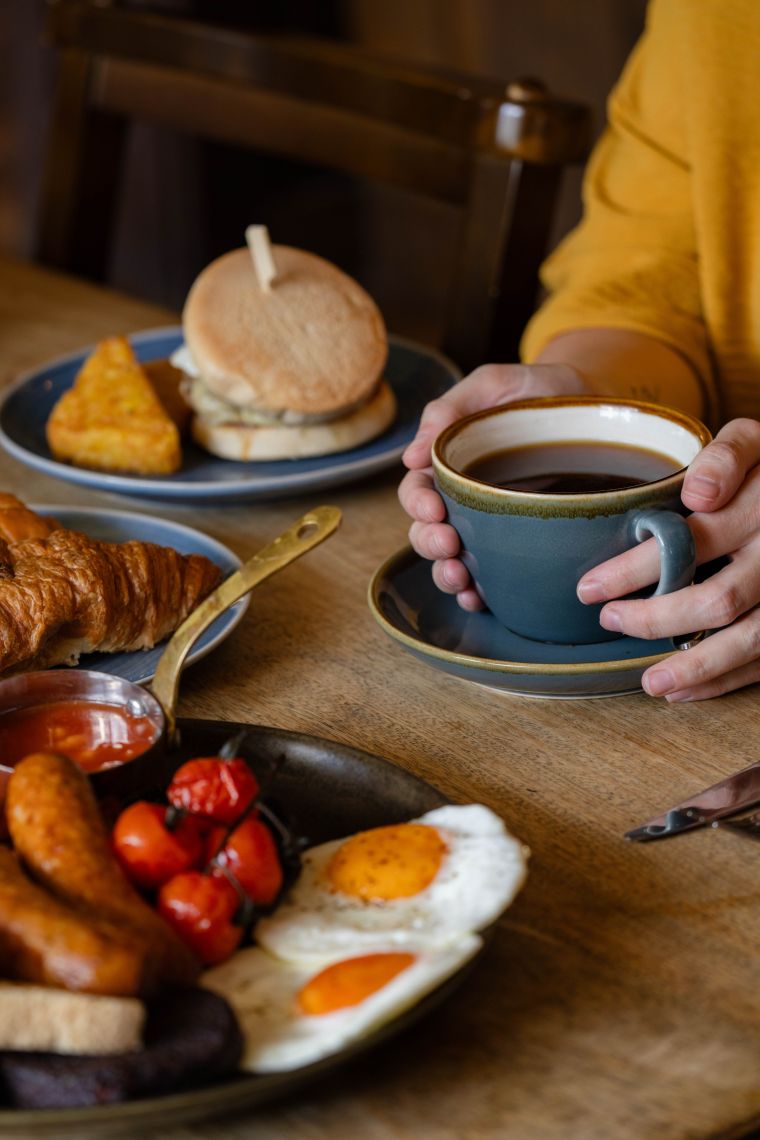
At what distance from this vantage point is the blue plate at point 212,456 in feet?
4.42

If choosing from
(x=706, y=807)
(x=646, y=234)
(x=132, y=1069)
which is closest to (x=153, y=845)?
(x=132, y=1069)

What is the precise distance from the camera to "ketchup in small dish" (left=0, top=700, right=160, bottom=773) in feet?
2.71

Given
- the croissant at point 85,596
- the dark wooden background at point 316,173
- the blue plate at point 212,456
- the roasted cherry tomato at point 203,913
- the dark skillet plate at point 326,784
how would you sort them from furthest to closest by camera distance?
the dark wooden background at point 316,173, the blue plate at point 212,456, the croissant at point 85,596, the dark skillet plate at point 326,784, the roasted cherry tomato at point 203,913

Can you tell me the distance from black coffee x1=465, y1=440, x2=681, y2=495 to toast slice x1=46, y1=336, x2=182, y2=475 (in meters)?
0.47

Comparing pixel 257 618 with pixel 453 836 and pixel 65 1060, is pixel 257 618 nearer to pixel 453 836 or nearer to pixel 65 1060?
pixel 453 836

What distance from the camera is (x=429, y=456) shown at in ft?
3.64

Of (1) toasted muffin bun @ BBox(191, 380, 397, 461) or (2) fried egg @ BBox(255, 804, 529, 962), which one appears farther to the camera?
(1) toasted muffin bun @ BBox(191, 380, 397, 461)

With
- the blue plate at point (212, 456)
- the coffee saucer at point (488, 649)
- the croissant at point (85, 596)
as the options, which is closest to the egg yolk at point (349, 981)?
the coffee saucer at point (488, 649)

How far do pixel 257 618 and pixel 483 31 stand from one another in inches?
143

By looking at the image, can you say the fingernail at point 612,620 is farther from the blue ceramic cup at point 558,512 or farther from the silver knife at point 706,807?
the silver knife at point 706,807

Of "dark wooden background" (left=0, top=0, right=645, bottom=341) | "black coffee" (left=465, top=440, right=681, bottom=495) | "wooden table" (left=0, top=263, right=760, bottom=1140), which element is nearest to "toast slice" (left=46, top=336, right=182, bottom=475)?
"wooden table" (left=0, top=263, right=760, bottom=1140)

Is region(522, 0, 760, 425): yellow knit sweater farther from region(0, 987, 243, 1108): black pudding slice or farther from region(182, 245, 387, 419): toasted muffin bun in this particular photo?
region(0, 987, 243, 1108): black pudding slice

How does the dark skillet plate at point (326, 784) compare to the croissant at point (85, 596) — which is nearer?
the dark skillet plate at point (326, 784)

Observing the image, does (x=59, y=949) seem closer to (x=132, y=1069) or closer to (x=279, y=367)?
(x=132, y=1069)
